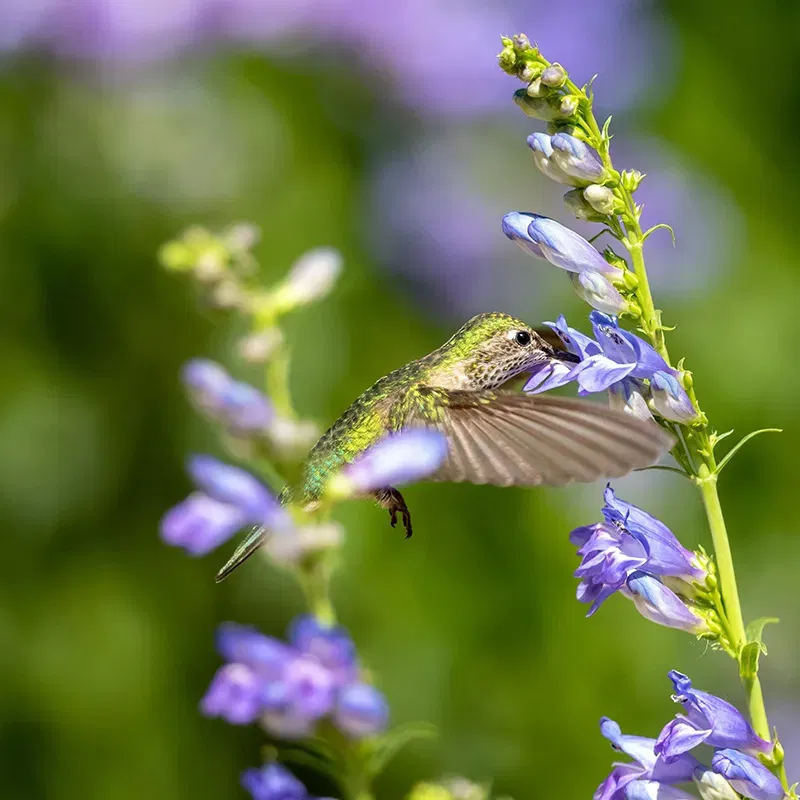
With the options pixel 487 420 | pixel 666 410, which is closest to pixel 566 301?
pixel 487 420

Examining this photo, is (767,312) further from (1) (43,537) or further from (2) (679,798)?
(2) (679,798)

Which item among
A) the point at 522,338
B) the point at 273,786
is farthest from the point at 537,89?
the point at 273,786

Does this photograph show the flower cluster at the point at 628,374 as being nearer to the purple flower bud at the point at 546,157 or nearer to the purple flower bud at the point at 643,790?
the purple flower bud at the point at 546,157

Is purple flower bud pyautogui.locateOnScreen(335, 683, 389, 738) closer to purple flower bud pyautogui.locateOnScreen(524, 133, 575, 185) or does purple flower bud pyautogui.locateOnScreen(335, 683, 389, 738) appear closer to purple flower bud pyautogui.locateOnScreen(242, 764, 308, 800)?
purple flower bud pyautogui.locateOnScreen(242, 764, 308, 800)

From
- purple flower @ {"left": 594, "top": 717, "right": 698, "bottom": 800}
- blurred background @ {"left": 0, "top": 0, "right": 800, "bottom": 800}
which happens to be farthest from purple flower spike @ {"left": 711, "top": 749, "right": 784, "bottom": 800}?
blurred background @ {"left": 0, "top": 0, "right": 800, "bottom": 800}

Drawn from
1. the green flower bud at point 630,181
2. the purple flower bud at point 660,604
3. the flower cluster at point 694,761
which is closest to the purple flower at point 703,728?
the flower cluster at point 694,761
